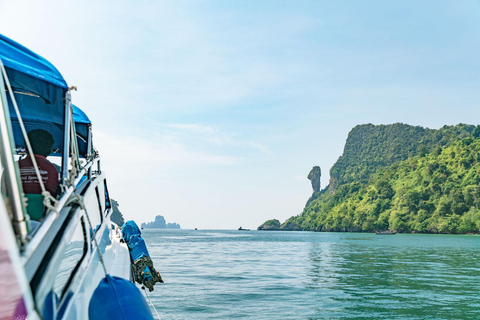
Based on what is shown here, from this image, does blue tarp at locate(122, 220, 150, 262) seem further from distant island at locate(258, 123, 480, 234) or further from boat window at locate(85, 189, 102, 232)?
distant island at locate(258, 123, 480, 234)

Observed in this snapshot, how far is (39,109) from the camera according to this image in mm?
4848

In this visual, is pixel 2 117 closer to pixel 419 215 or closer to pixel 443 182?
pixel 419 215

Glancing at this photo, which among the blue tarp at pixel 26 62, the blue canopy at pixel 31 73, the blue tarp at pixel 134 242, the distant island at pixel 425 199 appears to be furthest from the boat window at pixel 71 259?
the distant island at pixel 425 199

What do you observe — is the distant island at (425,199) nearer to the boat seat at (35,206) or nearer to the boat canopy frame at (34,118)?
the boat canopy frame at (34,118)

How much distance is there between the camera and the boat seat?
3264 millimetres

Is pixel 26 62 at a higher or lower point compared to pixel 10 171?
higher

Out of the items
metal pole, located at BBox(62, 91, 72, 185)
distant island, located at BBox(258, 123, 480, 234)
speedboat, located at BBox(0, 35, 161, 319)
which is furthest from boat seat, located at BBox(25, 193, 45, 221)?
distant island, located at BBox(258, 123, 480, 234)

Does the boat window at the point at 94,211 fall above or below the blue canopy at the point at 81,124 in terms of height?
below

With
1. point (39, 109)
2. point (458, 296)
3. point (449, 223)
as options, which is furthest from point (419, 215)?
point (39, 109)

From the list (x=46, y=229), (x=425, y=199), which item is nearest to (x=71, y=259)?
(x=46, y=229)

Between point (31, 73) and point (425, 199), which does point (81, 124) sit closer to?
point (31, 73)

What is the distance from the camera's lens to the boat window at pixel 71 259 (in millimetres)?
2775

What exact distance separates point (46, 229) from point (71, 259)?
86cm

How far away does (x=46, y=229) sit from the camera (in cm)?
242
